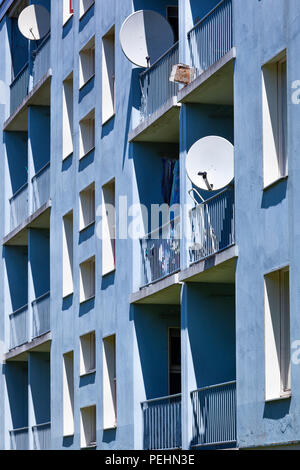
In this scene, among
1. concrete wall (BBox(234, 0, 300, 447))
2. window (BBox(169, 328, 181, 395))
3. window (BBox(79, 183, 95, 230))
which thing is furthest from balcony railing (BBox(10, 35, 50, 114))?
concrete wall (BBox(234, 0, 300, 447))

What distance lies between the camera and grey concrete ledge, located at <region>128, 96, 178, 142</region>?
91.7 feet

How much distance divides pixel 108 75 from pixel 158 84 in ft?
12.5

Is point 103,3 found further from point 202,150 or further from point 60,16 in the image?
point 202,150

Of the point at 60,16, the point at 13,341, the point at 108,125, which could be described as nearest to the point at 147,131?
the point at 108,125

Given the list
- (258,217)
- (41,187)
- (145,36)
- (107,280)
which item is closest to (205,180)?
(258,217)

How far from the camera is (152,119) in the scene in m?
29.3

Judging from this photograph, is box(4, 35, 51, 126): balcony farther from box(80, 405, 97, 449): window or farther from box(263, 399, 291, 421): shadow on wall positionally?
box(263, 399, 291, 421): shadow on wall

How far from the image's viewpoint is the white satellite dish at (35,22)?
1588 inches

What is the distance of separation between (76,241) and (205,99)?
9076 mm

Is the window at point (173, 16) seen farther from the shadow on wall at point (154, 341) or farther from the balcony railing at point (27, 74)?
the balcony railing at point (27, 74)

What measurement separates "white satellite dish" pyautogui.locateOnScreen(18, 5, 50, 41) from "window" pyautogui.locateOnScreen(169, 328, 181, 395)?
13529mm

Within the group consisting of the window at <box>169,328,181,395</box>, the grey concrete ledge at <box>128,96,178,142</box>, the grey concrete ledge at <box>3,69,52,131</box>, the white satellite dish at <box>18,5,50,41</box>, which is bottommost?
the window at <box>169,328,181,395</box>

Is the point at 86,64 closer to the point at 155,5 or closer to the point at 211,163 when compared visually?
the point at 155,5

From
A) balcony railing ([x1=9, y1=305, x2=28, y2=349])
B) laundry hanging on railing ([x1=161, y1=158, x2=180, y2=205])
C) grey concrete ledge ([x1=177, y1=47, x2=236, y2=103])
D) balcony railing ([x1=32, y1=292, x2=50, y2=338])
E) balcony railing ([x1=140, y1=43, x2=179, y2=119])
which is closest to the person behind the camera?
grey concrete ledge ([x1=177, y1=47, x2=236, y2=103])
